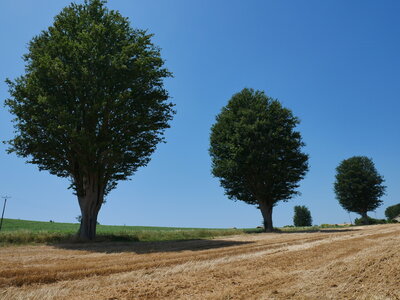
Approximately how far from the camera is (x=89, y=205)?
16375 millimetres

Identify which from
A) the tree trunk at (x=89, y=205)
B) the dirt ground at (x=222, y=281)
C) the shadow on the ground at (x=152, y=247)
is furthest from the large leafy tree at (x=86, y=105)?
the dirt ground at (x=222, y=281)

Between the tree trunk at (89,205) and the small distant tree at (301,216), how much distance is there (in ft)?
321

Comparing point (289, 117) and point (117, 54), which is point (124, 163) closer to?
point (117, 54)

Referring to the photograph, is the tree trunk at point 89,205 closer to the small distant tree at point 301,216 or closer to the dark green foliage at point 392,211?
the small distant tree at point 301,216

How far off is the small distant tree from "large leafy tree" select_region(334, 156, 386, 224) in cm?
4698

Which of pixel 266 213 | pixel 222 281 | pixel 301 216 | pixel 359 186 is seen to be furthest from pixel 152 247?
pixel 301 216

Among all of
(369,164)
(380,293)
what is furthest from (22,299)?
(369,164)

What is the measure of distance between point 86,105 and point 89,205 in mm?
6443

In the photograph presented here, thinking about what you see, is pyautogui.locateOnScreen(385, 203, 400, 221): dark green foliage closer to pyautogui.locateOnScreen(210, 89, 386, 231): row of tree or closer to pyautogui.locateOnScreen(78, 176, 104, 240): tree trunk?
pyautogui.locateOnScreen(210, 89, 386, 231): row of tree

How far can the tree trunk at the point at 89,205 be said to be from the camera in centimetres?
Result: 1592

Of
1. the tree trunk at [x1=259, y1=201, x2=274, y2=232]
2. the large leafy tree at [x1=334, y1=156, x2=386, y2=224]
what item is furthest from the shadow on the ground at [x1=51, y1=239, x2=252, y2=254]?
the large leafy tree at [x1=334, y1=156, x2=386, y2=224]

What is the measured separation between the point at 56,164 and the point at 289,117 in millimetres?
26442

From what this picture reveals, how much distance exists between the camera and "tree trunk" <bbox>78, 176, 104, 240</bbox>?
627 inches

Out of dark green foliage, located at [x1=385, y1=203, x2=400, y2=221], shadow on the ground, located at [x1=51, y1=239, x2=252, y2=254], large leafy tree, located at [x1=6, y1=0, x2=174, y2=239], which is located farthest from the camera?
dark green foliage, located at [x1=385, y1=203, x2=400, y2=221]
